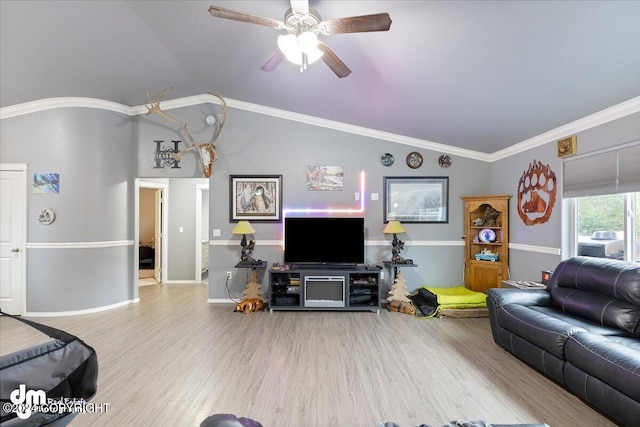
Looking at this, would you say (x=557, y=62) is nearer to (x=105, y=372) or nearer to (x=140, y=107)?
(x=105, y=372)

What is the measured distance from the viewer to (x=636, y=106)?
2.62 meters

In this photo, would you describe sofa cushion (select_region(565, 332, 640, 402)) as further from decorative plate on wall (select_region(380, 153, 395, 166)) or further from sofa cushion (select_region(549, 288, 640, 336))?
decorative plate on wall (select_region(380, 153, 395, 166))

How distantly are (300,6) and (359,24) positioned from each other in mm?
436

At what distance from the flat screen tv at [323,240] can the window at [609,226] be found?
2594 millimetres

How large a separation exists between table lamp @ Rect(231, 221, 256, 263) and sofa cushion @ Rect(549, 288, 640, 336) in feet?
12.4

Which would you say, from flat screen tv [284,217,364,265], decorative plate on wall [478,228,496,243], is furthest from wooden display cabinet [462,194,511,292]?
flat screen tv [284,217,364,265]

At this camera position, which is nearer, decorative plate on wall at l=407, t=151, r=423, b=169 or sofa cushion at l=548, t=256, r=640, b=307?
sofa cushion at l=548, t=256, r=640, b=307

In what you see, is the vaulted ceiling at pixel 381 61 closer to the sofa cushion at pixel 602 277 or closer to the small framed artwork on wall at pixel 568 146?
the small framed artwork on wall at pixel 568 146

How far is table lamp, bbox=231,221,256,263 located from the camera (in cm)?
432

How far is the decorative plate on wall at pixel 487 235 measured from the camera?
4.46 metres

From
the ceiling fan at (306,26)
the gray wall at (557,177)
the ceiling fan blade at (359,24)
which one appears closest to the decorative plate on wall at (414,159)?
the gray wall at (557,177)

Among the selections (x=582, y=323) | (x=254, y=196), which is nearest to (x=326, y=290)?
(x=254, y=196)

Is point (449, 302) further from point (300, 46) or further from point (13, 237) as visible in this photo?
point (13, 237)

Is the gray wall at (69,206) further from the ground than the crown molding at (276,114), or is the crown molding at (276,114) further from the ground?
the crown molding at (276,114)
